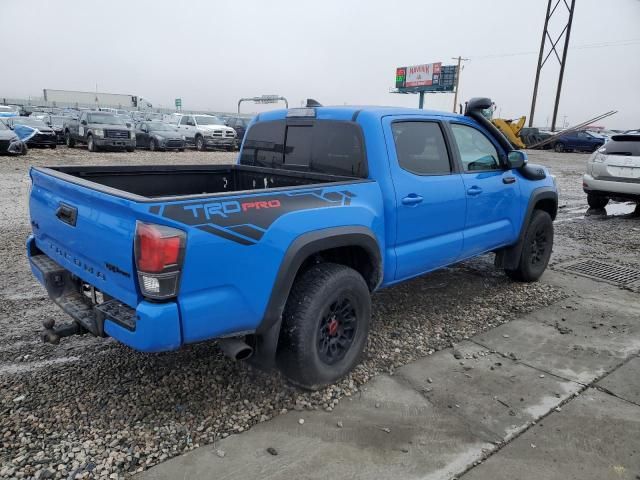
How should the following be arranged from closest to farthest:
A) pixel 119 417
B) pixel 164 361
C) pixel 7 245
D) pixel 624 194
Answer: pixel 119 417, pixel 164 361, pixel 7 245, pixel 624 194

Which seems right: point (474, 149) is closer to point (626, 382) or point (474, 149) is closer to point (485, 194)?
point (485, 194)

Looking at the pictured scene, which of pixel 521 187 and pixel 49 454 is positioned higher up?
pixel 521 187

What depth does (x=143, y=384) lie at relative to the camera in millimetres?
3232

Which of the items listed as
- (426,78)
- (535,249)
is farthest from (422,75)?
(535,249)

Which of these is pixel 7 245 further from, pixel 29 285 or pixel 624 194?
pixel 624 194

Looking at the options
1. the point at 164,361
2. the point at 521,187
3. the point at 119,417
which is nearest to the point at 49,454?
the point at 119,417

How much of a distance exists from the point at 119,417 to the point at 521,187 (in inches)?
165

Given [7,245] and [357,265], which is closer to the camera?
[357,265]

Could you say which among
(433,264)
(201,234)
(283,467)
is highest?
(201,234)

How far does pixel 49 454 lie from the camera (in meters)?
2.56

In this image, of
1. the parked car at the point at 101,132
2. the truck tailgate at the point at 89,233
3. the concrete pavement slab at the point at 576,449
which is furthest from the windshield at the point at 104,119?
the concrete pavement slab at the point at 576,449

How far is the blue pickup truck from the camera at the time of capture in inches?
96.7

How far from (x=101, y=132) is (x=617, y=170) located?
17728mm

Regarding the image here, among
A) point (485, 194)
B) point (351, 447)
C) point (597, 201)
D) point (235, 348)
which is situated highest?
point (485, 194)
